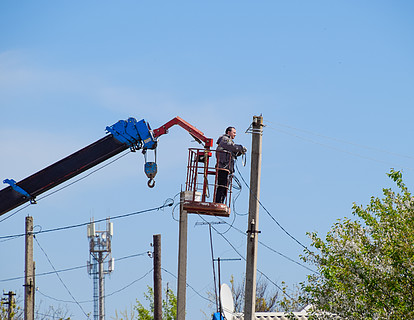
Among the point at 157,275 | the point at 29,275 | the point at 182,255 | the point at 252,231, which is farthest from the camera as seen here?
the point at 157,275

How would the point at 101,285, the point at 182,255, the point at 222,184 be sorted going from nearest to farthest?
the point at 222,184, the point at 182,255, the point at 101,285

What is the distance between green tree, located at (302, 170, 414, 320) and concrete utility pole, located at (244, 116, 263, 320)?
2.44 m

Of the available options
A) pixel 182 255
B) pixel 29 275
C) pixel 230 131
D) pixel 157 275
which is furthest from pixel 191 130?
pixel 29 275

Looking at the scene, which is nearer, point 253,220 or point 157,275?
point 253,220

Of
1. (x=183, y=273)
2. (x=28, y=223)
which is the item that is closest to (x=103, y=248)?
(x=28, y=223)

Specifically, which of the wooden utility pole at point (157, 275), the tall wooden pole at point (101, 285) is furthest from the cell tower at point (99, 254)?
the wooden utility pole at point (157, 275)

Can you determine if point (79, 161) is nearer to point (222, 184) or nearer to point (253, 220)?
point (222, 184)

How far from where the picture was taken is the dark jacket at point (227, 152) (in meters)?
22.2

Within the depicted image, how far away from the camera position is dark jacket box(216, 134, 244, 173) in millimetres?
22203

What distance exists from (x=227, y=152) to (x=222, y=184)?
2.90 ft

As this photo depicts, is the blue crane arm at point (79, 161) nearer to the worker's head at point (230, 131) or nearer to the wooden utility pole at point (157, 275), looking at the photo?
the worker's head at point (230, 131)

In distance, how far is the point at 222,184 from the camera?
2258cm

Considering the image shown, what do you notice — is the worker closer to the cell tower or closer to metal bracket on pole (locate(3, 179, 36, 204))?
metal bracket on pole (locate(3, 179, 36, 204))

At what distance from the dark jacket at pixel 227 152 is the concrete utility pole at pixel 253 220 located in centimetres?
135
